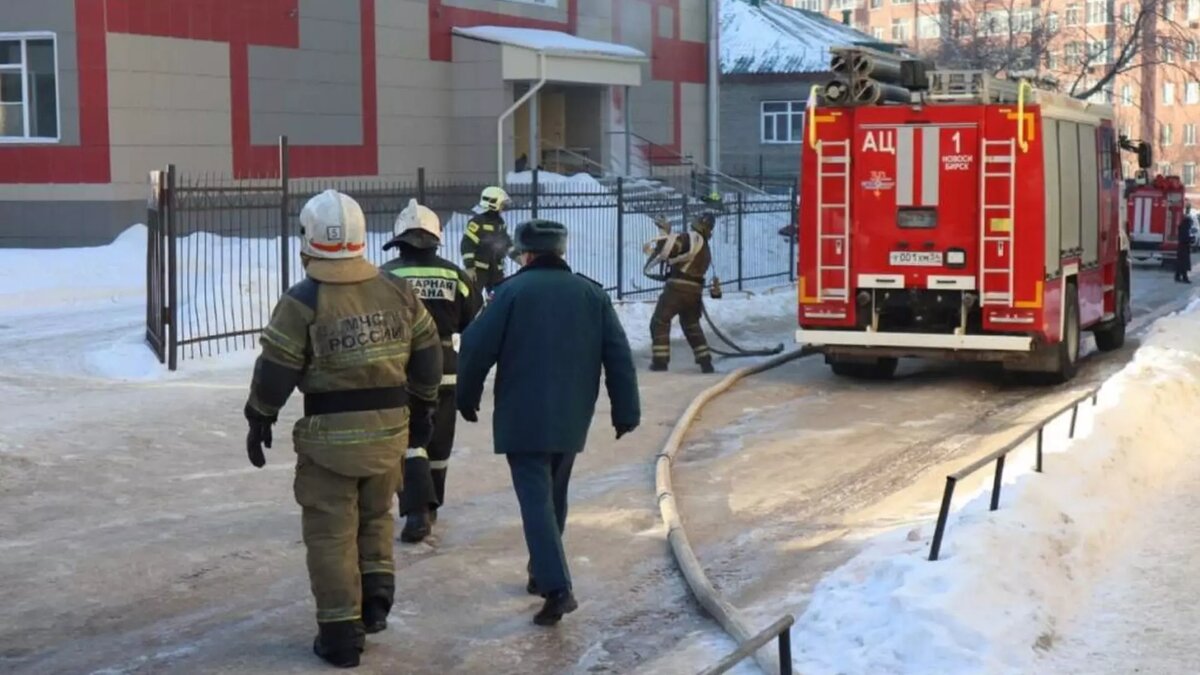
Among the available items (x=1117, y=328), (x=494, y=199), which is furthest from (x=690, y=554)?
(x=1117, y=328)

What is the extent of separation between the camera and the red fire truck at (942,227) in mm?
14266

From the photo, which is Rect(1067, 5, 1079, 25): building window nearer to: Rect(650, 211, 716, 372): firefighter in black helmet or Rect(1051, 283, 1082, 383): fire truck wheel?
Rect(1051, 283, 1082, 383): fire truck wheel

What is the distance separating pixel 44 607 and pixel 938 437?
718 centimetres

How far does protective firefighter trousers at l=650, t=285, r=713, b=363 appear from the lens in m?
15.9

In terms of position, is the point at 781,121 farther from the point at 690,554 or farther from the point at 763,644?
the point at 763,644

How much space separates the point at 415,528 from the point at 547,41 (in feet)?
84.7

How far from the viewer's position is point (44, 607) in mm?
7402

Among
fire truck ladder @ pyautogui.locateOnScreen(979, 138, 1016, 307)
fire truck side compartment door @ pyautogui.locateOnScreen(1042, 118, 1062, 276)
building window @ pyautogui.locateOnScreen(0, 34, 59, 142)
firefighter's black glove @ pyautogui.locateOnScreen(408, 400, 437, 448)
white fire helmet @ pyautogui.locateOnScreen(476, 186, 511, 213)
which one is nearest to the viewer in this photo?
firefighter's black glove @ pyautogui.locateOnScreen(408, 400, 437, 448)

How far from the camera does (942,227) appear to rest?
14562mm

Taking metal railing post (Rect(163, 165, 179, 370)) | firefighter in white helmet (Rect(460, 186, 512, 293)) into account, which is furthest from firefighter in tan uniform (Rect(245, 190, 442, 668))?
metal railing post (Rect(163, 165, 179, 370))

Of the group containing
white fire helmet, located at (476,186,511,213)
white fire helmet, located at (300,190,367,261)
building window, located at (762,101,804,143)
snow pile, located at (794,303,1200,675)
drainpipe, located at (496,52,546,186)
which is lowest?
snow pile, located at (794,303,1200,675)

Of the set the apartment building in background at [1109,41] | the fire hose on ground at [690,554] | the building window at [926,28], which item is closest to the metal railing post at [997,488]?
the fire hose on ground at [690,554]

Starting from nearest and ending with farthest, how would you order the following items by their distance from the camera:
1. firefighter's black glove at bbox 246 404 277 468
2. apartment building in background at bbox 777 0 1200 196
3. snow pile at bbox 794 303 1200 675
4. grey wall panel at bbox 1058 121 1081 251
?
A: snow pile at bbox 794 303 1200 675, firefighter's black glove at bbox 246 404 277 468, grey wall panel at bbox 1058 121 1081 251, apartment building in background at bbox 777 0 1200 196

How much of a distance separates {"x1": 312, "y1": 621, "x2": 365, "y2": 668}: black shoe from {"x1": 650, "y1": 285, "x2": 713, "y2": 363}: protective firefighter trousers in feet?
31.7
